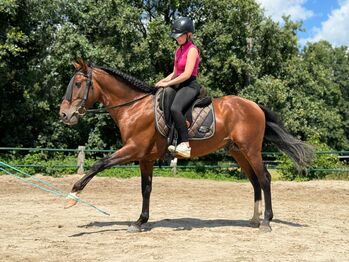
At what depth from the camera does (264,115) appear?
768 centimetres

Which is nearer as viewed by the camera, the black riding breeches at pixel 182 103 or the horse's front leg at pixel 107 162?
the horse's front leg at pixel 107 162

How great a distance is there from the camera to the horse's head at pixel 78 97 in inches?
262

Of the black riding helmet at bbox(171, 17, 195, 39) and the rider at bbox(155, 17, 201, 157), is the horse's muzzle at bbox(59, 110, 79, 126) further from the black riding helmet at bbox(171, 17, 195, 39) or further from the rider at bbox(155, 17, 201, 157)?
the black riding helmet at bbox(171, 17, 195, 39)

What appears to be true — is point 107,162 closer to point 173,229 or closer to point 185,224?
point 173,229

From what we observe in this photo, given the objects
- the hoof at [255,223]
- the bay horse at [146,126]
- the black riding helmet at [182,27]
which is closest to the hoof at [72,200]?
the bay horse at [146,126]

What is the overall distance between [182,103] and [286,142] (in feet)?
7.26

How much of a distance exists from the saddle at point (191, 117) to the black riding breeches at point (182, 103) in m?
0.11

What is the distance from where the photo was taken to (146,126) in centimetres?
682

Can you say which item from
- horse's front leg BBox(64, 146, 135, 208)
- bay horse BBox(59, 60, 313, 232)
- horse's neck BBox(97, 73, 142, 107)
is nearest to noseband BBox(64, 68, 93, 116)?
bay horse BBox(59, 60, 313, 232)

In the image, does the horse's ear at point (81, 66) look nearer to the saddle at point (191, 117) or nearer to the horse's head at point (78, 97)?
the horse's head at point (78, 97)

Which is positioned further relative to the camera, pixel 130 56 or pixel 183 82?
pixel 130 56

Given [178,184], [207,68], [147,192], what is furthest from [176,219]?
[207,68]

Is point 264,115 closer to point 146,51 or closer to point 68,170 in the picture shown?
point 68,170

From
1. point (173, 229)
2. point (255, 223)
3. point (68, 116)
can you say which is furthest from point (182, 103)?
point (255, 223)
